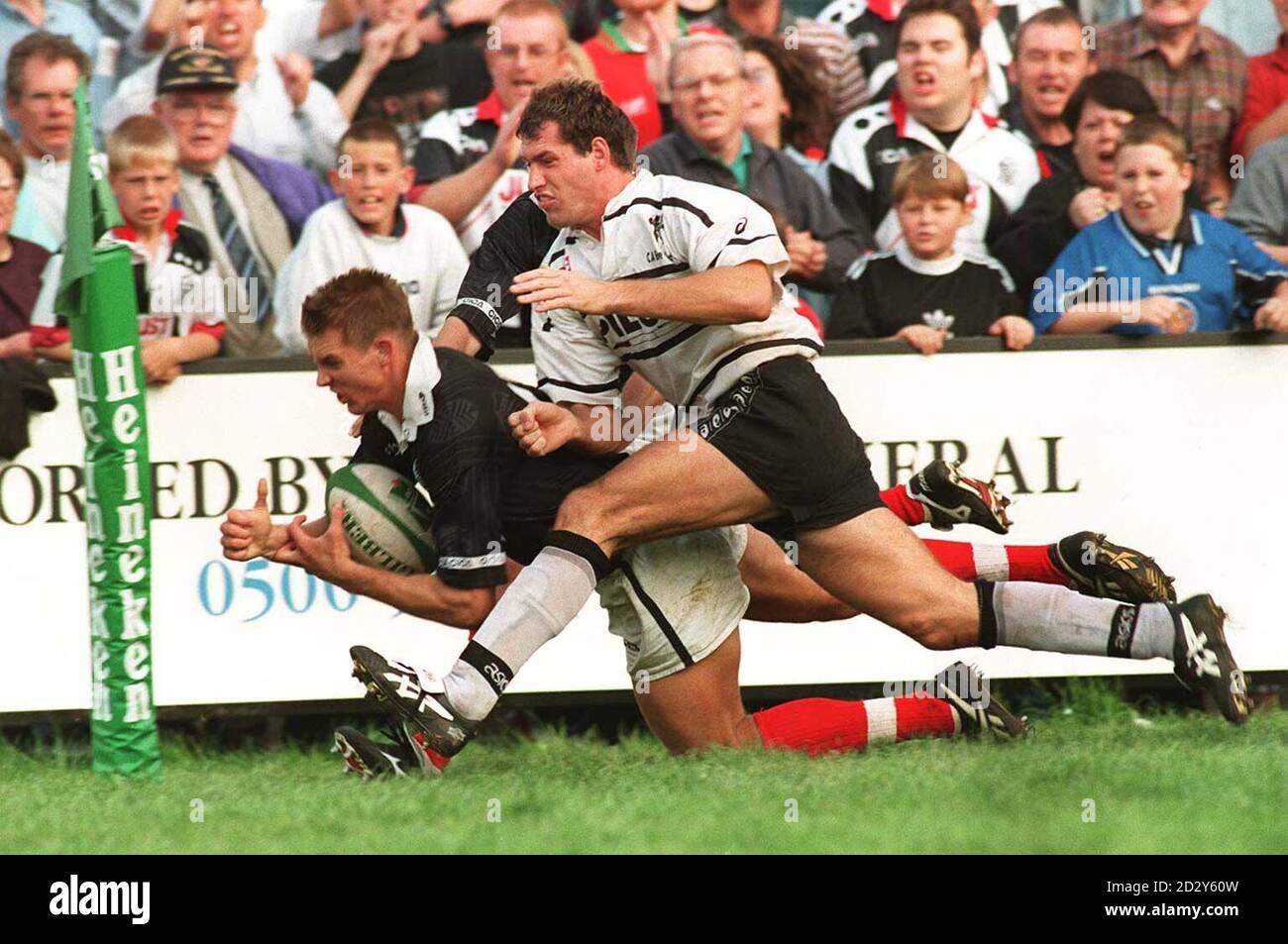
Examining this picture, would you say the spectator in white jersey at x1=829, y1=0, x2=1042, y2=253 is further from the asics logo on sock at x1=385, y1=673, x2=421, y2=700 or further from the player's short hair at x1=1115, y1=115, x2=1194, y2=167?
the asics logo on sock at x1=385, y1=673, x2=421, y2=700

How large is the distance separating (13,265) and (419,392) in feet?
7.47

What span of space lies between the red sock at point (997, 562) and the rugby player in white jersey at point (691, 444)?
1.29 ft

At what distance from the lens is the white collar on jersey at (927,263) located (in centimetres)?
690

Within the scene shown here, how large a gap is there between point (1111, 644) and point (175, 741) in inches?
126

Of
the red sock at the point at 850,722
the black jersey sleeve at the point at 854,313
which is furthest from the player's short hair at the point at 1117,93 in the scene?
the red sock at the point at 850,722

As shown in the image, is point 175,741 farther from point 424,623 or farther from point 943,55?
point 943,55

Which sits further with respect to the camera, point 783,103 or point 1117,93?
point 783,103

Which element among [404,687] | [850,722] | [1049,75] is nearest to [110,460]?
[404,687]

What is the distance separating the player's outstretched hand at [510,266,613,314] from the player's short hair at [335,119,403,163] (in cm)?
225

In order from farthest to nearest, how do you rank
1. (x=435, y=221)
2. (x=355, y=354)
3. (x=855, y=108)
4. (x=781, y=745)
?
(x=855, y=108) → (x=435, y=221) → (x=781, y=745) → (x=355, y=354)

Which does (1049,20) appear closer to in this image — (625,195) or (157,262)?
(625,195)

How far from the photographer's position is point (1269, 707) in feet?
21.3

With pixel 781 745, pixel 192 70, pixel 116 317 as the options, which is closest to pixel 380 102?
pixel 192 70

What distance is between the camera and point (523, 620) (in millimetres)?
5113
